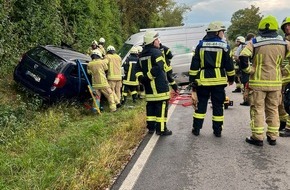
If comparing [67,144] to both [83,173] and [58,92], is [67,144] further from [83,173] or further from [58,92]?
[58,92]

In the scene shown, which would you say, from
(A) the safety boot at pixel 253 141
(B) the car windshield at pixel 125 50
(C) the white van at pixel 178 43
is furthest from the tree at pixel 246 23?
(A) the safety boot at pixel 253 141

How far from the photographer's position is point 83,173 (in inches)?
180

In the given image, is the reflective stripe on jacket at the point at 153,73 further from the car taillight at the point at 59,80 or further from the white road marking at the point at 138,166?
the car taillight at the point at 59,80

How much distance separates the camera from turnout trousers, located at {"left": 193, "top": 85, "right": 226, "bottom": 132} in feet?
21.5

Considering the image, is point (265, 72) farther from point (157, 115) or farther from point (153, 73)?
point (157, 115)

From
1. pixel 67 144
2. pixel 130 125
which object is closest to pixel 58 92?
pixel 130 125

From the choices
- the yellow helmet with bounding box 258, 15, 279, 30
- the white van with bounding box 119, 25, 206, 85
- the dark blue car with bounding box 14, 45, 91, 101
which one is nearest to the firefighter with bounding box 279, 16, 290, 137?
the yellow helmet with bounding box 258, 15, 279, 30

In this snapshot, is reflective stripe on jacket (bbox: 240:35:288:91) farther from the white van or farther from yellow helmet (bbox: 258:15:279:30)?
the white van

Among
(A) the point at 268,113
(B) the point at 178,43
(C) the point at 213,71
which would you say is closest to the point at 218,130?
(A) the point at 268,113

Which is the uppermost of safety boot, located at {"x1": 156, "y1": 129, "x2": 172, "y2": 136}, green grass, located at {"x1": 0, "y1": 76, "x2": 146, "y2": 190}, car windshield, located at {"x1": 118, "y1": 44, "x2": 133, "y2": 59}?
car windshield, located at {"x1": 118, "y1": 44, "x2": 133, "y2": 59}

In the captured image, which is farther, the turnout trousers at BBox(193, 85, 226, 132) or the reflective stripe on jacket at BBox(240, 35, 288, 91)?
the turnout trousers at BBox(193, 85, 226, 132)

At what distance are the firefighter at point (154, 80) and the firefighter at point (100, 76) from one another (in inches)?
99.9

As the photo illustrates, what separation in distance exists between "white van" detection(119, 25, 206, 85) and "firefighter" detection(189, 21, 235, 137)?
6.64 m

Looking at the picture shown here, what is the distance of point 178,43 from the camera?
1403cm
